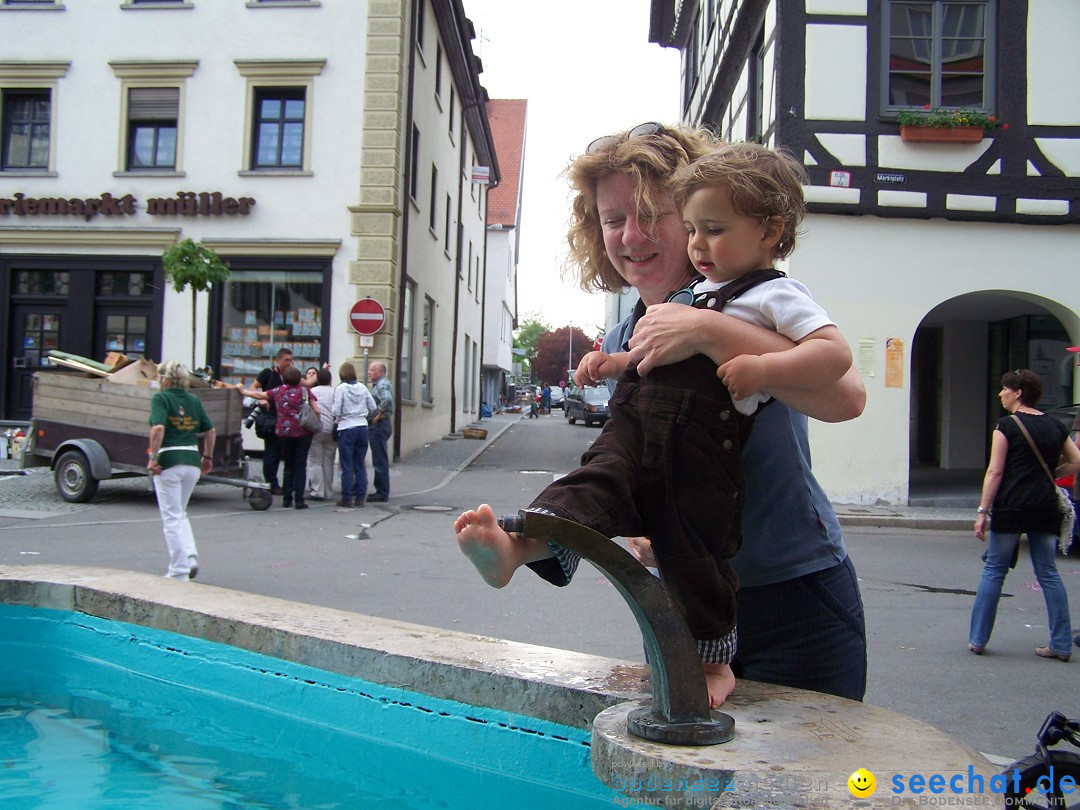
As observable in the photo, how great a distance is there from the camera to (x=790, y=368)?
60.0 inches

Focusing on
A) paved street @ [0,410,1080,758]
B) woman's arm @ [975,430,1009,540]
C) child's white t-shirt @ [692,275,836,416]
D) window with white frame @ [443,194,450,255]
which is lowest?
paved street @ [0,410,1080,758]

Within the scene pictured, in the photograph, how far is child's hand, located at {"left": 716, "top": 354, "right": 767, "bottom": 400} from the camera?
1511mm

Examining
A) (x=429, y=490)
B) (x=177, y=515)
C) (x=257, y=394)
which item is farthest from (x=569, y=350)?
(x=177, y=515)

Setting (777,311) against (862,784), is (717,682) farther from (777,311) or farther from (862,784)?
(777,311)

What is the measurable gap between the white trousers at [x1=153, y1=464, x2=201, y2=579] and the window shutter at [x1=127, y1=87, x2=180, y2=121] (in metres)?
11.6

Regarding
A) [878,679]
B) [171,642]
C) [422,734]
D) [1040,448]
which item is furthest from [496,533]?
[1040,448]

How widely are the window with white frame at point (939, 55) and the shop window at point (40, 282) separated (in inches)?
562

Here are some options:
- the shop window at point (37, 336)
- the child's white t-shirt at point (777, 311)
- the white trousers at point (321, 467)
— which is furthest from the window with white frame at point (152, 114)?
the child's white t-shirt at point (777, 311)

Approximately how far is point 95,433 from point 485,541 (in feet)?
35.0

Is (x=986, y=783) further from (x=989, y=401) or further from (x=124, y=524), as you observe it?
(x=989, y=401)

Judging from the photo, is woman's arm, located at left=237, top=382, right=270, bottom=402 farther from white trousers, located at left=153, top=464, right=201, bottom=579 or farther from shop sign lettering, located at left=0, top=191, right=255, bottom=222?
shop sign lettering, located at left=0, top=191, right=255, bottom=222

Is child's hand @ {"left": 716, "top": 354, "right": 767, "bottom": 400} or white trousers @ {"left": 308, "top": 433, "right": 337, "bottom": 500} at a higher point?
child's hand @ {"left": 716, "top": 354, "right": 767, "bottom": 400}

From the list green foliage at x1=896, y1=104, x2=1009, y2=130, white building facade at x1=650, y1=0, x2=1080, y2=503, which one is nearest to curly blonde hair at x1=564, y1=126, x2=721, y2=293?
white building facade at x1=650, y1=0, x2=1080, y2=503

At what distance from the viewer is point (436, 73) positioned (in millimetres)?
20828
